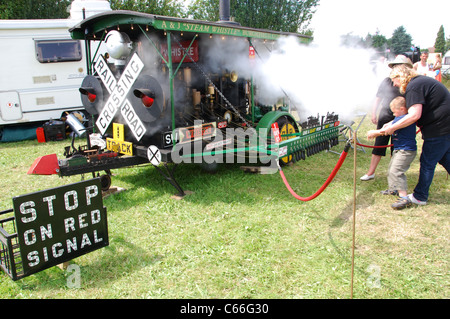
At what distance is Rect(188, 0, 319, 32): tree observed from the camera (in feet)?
68.4

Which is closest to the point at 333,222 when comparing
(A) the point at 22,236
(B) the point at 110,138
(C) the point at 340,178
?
(C) the point at 340,178

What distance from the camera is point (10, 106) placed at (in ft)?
35.1

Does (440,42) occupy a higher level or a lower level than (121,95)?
higher

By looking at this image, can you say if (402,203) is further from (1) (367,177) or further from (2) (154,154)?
(2) (154,154)

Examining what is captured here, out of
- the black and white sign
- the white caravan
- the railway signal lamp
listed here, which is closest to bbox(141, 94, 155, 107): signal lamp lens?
the railway signal lamp

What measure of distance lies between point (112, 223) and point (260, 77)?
4.73 metres

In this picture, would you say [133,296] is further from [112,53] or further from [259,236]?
[112,53]

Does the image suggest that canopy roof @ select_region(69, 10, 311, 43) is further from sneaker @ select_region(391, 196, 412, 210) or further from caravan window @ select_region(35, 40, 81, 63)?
caravan window @ select_region(35, 40, 81, 63)

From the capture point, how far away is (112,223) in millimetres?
→ 4871

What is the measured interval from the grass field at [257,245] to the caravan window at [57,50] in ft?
19.6

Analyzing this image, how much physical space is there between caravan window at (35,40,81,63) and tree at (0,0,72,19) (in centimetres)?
933

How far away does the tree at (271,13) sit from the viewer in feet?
68.4

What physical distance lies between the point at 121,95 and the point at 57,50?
22.0 feet

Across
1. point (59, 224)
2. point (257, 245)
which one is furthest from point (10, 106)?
point (257, 245)
